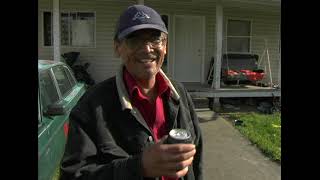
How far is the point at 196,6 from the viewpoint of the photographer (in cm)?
1323

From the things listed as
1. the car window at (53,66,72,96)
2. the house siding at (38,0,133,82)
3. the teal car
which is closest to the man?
the teal car

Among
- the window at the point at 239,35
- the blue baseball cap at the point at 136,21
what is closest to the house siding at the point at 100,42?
the window at the point at 239,35

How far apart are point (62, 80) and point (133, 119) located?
4447 millimetres

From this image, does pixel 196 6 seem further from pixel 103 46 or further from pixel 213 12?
pixel 103 46

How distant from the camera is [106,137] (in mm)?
1678

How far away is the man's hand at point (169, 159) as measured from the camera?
57.1 inches

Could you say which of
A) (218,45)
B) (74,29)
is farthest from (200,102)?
(74,29)

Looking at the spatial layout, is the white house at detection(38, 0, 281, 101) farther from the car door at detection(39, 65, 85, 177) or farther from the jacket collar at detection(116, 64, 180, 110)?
the jacket collar at detection(116, 64, 180, 110)

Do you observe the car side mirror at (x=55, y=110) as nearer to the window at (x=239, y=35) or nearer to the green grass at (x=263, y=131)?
the green grass at (x=263, y=131)

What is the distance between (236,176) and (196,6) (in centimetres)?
801

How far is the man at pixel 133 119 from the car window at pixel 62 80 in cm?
383

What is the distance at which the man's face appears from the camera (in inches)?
71.6
